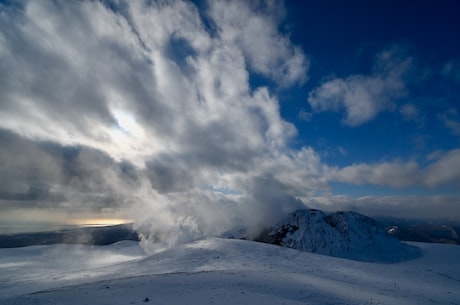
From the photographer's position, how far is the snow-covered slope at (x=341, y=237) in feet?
233

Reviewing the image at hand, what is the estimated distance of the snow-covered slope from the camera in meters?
71.2

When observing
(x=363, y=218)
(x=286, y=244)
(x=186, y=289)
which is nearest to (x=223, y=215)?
(x=286, y=244)

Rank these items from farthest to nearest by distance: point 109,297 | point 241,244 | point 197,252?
point 241,244
point 197,252
point 109,297

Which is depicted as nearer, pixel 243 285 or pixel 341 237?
pixel 243 285

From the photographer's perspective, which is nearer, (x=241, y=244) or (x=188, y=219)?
(x=241, y=244)

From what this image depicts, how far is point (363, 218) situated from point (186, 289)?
9221 cm

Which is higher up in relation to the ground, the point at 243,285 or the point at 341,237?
the point at 341,237

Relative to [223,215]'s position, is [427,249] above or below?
below

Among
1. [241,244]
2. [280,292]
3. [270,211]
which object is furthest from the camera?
[270,211]

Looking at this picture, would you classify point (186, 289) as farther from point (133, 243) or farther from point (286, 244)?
point (133, 243)

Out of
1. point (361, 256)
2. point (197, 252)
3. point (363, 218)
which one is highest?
point (363, 218)

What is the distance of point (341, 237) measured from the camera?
3157 inches

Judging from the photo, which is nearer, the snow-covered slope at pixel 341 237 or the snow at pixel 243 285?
the snow at pixel 243 285

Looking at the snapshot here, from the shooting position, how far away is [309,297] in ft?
58.7
